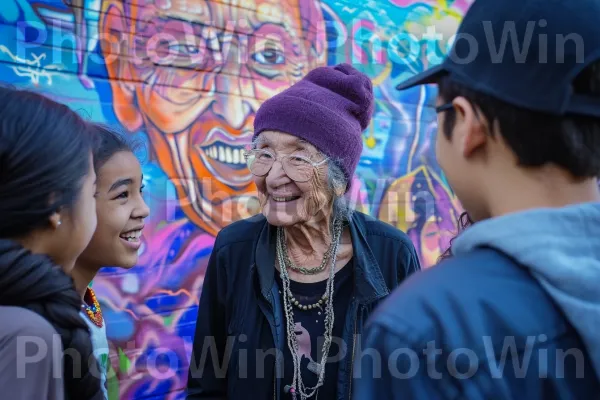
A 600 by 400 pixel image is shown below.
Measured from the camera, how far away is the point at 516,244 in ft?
2.64

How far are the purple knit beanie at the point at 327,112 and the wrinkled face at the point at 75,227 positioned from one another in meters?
0.88

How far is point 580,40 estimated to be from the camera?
0.83m

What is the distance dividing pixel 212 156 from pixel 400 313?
3042mm

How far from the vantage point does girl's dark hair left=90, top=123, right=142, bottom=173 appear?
5.73ft

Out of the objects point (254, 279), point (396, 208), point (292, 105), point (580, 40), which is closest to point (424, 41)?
point (396, 208)

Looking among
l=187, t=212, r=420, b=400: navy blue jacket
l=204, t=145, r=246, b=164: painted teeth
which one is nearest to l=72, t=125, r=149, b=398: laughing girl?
l=187, t=212, r=420, b=400: navy blue jacket

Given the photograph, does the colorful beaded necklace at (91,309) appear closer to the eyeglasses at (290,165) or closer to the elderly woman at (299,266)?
the elderly woman at (299,266)

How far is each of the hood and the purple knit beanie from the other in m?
1.26

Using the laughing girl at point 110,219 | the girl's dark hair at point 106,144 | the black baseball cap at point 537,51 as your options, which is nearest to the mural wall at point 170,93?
the girl's dark hair at point 106,144

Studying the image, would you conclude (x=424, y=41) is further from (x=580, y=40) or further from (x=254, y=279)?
(x=580, y=40)

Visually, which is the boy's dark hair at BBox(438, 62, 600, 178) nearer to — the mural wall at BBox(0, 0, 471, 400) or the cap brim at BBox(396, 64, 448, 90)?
the cap brim at BBox(396, 64, 448, 90)

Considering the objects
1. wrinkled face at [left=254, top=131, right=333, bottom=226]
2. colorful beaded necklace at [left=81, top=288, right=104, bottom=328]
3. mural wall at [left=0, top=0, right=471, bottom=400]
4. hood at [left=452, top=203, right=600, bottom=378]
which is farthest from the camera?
mural wall at [left=0, top=0, right=471, bottom=400]

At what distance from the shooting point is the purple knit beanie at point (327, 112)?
81.3 inches

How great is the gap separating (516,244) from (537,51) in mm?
317
